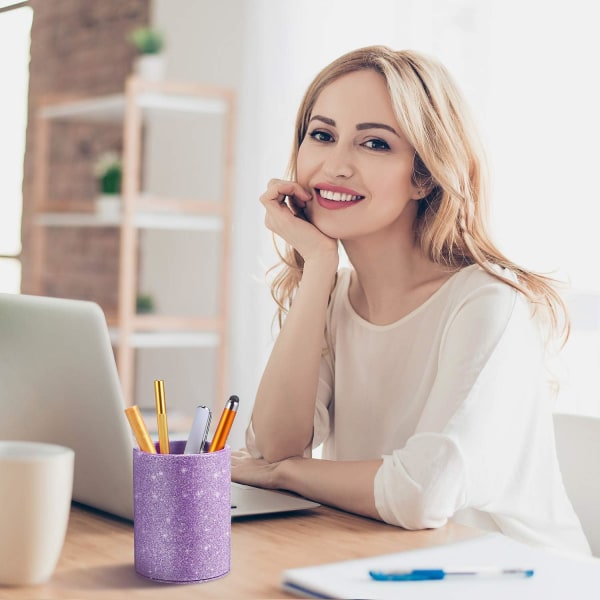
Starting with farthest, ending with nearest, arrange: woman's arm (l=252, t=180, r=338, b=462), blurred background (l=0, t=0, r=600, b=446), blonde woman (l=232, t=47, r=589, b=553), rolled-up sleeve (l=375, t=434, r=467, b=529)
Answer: blurred background (l=0, t=0, r=600, b=446) < woman's arm (l=252, t=180, r=338, b=462) < blonde woman (l=232, t=47, r=589, b=553) < rolled-up sleeve (l=375, t=434, r=467, b=529)

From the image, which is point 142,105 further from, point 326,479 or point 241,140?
point 326,479

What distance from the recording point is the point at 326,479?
47.7 inches

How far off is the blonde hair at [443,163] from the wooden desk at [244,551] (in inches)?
19.7

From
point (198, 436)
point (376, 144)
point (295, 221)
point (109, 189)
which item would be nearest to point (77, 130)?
point (109, 189)

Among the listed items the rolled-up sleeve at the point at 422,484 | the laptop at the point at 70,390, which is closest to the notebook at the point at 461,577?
the rolled-up sleeve at the point at 422,484

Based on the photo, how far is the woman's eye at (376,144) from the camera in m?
1.49

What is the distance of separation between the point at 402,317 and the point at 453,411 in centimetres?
31

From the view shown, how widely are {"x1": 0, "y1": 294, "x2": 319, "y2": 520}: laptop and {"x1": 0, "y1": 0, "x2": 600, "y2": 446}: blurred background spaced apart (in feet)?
2.81

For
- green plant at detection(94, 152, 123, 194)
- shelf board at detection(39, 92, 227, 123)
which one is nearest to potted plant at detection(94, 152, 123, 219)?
green plant at detection(94, 152, 123, 194)

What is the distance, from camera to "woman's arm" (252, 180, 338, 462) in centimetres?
147

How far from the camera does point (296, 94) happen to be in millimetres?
3197

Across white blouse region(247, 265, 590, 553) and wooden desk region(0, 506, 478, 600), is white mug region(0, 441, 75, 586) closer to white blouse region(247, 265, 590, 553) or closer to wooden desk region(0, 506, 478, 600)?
wooden desk region(0, 506, 478, 600)

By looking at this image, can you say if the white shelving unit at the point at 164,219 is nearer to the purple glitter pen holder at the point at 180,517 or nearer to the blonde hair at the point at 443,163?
the blonde hair at the point at 443,163

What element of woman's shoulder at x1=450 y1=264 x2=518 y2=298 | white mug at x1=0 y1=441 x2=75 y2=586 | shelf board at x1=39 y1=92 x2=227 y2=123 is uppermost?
shelf board at x1=39 y1=92 x2=227 y2=123
